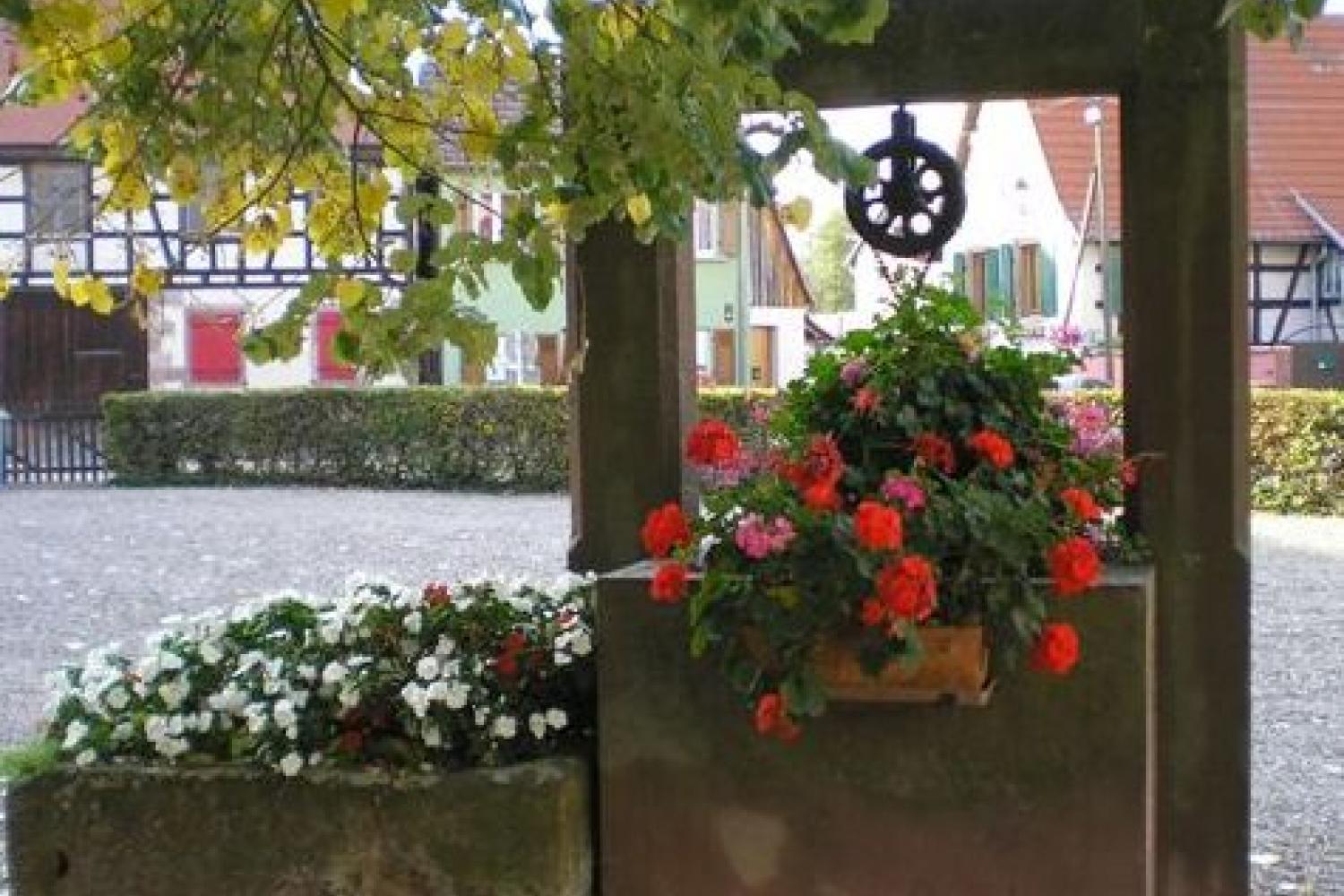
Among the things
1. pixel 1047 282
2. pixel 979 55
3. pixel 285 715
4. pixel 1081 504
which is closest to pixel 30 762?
pixel 285 715

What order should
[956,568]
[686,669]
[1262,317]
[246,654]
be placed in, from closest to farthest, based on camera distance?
[956,568], [686,669], [246,654], [1262,317]

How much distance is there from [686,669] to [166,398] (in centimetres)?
1799

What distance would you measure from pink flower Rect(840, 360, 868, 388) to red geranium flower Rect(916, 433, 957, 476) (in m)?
0.28

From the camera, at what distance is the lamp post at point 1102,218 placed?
2350 cm

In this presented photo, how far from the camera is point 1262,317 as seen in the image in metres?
28.2

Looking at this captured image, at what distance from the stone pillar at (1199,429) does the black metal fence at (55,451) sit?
2031 centimetres

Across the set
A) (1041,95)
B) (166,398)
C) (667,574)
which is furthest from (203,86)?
(166,398)

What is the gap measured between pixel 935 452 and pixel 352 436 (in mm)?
16956

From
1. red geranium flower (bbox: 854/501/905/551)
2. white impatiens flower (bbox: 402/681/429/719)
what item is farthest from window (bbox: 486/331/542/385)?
red geranium flower (bbox: 854/501/905/551)

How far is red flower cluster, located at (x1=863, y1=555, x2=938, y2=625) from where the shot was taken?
2.94 meters

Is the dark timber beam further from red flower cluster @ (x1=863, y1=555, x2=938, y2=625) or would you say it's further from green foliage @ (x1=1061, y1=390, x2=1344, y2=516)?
green foliage @ (x1=1061, y1=390, x2=1344, y2=516)

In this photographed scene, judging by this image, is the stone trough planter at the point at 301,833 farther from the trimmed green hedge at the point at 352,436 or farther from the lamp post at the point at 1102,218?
the lamp post at the point at 1102,218

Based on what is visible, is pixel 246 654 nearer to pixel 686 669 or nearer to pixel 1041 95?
pixel 686 669

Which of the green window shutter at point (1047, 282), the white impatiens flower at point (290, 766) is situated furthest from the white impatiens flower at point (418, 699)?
the green window shutter at point (1047, 282)
